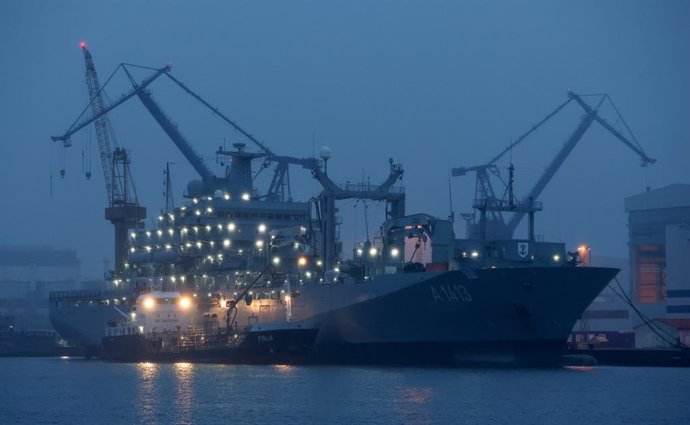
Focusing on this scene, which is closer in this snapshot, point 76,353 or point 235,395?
point 235,395

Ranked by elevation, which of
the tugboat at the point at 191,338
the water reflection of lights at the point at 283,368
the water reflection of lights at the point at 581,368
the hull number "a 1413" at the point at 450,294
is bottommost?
the water reflection of lights at the point at 581,368

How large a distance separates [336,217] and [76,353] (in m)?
38.2

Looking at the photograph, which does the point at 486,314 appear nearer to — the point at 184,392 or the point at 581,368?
the point at 581,368

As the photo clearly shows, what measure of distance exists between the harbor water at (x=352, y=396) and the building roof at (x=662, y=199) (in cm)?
5558

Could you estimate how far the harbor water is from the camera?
40594mm

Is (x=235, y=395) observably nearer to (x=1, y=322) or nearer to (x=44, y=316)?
(x=1, y=322)

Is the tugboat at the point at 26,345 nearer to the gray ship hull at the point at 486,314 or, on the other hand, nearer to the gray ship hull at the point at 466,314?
the gray ship hull at the point at 466,314

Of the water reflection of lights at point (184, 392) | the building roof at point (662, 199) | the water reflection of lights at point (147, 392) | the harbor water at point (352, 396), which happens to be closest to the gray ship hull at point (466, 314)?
the harbor water at point (352, 396)

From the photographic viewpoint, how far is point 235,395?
47031mm

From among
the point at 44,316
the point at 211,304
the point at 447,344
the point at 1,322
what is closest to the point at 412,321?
the point at 447,344

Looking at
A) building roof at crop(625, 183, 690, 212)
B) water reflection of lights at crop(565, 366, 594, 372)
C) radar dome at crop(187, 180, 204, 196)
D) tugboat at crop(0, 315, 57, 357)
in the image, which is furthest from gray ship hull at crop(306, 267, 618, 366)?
building roof at crop(625, 183, 690, 212)

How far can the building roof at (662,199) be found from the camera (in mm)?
113125

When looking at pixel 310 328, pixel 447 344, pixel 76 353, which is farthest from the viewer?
pixel 76 353

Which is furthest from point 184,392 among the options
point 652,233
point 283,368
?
point 652,233
